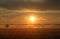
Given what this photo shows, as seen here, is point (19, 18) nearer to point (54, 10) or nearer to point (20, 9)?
point (20, 9)

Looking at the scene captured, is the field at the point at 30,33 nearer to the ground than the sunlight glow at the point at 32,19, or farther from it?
nearer to the ground

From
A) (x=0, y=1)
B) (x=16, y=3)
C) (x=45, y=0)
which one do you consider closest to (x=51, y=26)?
(x=45, y=0)

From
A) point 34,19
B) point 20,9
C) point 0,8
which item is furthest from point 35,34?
point 0,8

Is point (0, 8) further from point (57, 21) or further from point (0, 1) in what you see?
point (57, 21)

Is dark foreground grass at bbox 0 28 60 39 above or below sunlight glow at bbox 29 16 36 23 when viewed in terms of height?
below

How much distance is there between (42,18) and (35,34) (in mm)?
126

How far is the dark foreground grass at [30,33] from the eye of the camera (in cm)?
118

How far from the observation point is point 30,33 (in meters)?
1.19

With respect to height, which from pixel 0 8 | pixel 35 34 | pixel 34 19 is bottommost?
pixel 35 34

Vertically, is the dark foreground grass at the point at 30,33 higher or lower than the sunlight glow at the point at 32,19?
lower

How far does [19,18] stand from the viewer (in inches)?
47.9

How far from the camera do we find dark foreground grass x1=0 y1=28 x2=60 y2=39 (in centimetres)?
118

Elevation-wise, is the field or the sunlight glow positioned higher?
the sunlight glow

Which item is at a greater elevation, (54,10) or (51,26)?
(54,10)
